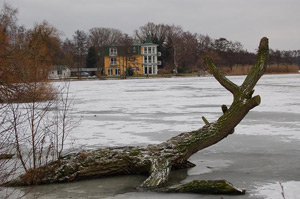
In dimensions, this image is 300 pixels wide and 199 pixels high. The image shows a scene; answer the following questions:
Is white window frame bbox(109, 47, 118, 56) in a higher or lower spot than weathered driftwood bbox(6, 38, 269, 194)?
higher

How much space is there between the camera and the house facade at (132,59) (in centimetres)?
9788

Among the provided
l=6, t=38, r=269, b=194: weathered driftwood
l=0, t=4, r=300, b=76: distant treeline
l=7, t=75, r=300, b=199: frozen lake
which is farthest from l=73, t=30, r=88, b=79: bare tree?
l=6, t=38, r=269, b=194: weathered driftwood

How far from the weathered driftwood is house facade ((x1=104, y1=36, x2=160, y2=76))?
8661 cm

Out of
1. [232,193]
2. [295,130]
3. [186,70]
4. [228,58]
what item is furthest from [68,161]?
[228,58]

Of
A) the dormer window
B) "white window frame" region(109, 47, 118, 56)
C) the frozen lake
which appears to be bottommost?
the frozen lake

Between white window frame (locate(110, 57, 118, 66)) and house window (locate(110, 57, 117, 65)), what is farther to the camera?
house window (locate(110, 57, 117, 65))

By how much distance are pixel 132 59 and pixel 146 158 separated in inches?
3517

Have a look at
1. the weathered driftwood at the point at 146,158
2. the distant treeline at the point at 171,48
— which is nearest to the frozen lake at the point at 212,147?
the weathered driftwood at the point at 146,158

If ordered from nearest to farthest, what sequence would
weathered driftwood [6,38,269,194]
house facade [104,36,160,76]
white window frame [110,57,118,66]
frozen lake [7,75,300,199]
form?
frozen lake [7,75,300,199], weathered driftwood [6,38,269,194], house facade [104,36,160,76], white window frame [110,57,118,66]

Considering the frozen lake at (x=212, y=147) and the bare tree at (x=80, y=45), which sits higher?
the bare tree at (x=80, y=45)

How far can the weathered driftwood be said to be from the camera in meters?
7.89

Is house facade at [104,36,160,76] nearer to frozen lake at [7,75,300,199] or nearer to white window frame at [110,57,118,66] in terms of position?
white window frame at [110,57,118,66]

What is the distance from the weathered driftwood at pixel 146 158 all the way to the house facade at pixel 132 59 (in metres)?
86.6

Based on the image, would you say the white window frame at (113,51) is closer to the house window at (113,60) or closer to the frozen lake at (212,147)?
the house window at (113,60)
